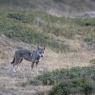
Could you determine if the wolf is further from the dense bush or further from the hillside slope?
the hillside slope

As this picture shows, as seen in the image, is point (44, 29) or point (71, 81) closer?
point (71, 81)

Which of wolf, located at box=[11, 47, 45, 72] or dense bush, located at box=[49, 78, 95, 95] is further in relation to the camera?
wolf, located at box=[11, 47, 45, 72]

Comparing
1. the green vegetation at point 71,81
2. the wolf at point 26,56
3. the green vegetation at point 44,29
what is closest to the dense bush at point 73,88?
the green vegetation at point 71,81

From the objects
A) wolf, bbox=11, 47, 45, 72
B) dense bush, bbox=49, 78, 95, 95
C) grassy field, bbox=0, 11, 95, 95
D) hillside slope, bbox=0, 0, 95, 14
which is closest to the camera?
dense bush, bbox=49, 78, 95, 95

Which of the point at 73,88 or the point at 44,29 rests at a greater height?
the point at 44,29

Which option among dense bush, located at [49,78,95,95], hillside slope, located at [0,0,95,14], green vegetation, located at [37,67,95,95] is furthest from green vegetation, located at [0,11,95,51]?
hillside slope, located at [0,0,95,14]

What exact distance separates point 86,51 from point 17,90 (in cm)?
1292

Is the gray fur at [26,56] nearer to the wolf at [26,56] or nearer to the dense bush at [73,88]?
the wolf at [26,56]

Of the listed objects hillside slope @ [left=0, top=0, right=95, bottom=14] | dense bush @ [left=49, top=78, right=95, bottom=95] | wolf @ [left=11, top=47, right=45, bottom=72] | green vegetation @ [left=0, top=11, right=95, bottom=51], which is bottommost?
dense bush @ [left=49, top=78, right=95, bottom=95]

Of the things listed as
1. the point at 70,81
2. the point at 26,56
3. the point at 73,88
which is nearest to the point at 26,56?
the point at 26,56

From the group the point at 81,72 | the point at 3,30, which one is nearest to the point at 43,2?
Result: the point at 3,30

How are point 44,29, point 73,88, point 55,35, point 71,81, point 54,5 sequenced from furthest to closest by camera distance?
point 54,5 → point 44,29 → point 55,35 → point 71,81 → point 73,88

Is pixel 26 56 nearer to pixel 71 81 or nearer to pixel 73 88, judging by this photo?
pixel 71 81

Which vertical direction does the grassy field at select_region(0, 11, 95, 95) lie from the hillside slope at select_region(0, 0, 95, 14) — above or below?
below
